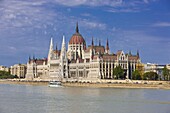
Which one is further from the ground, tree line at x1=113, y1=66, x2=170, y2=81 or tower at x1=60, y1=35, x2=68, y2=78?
tower at x1=60, y1=35, x2=68, y2=78

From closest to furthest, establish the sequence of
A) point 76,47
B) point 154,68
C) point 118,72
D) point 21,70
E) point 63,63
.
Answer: point 118,72 → point 154,68 → point 63,63 → point 76,47 → point 21,70

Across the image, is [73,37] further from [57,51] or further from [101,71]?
[101,71]

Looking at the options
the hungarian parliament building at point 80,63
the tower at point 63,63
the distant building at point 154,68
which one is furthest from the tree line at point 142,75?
the tower at point 63,63

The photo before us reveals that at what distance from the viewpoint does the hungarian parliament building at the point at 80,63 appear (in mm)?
72062

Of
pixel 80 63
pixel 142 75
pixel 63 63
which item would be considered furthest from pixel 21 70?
pixel 142 75

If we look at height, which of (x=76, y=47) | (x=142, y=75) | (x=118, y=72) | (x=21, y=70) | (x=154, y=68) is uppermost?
(x=76, y=47)

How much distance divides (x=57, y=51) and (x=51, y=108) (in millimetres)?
68230

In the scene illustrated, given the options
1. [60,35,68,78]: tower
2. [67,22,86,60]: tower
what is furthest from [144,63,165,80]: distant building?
[60,35,68,78]: tower

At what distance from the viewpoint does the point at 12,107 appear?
23781 mm

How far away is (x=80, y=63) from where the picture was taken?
79.6 meters

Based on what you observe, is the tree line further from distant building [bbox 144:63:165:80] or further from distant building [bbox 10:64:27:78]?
distant building [bbox 10:64:27:78]

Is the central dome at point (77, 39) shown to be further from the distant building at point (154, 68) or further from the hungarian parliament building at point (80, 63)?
the distant building at point (154, 68)

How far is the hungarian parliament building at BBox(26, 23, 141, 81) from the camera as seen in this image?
7206 centimetres

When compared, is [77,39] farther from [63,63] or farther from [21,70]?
[21,70]
